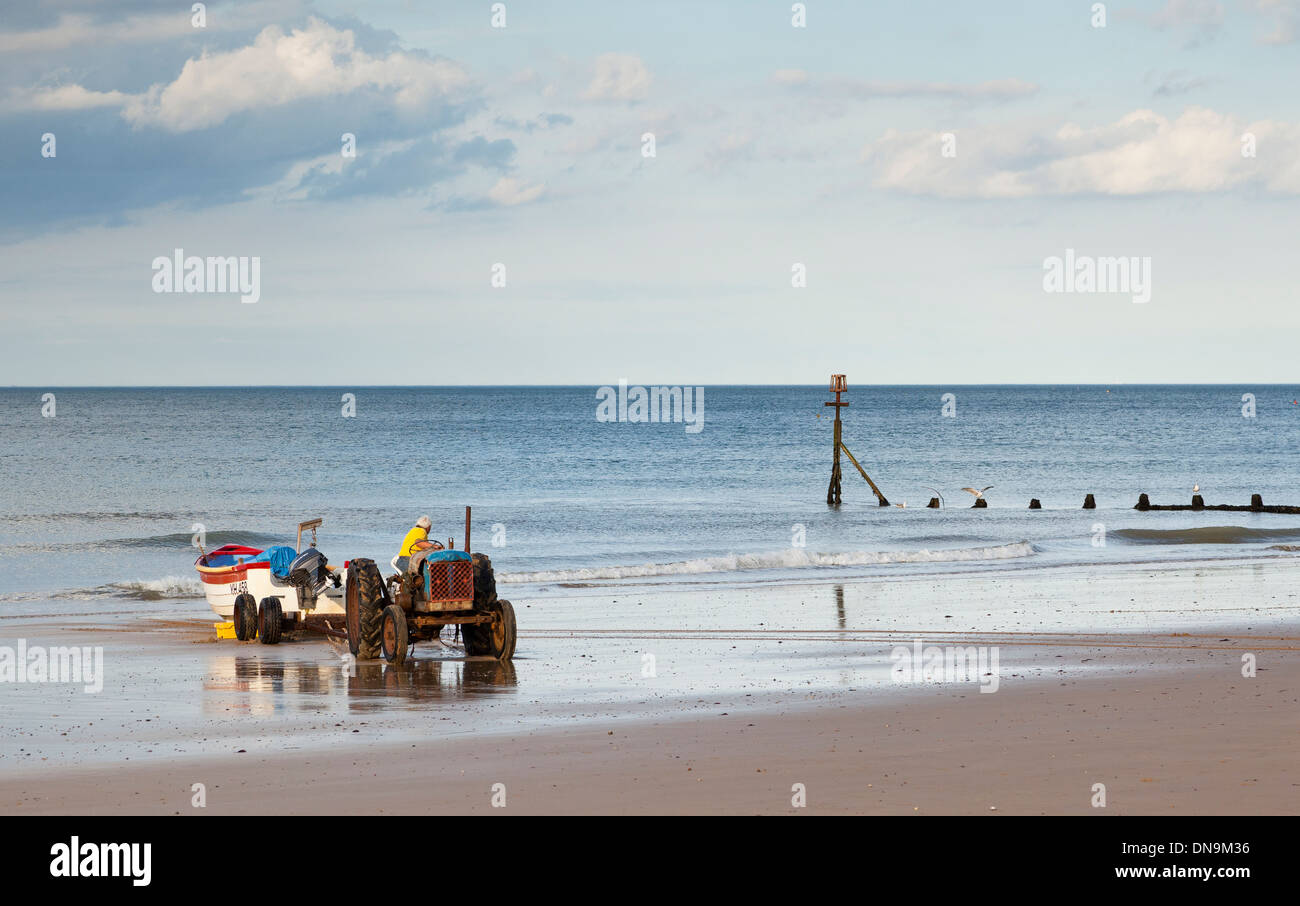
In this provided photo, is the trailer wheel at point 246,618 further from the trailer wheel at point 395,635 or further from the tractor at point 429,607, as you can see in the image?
the trailer wheel at point 395,635

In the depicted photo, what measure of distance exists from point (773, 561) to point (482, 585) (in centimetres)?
1688

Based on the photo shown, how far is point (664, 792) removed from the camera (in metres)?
9.20

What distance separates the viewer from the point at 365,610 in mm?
16641

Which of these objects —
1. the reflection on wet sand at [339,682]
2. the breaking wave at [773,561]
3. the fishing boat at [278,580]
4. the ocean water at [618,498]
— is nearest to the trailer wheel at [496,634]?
the reflection on wet sand at [339,682]

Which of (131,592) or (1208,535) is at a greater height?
(1208,535)

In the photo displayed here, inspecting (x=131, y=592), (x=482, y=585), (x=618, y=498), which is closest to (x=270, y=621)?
(x=482, y=585)

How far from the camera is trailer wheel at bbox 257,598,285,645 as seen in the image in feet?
61.7

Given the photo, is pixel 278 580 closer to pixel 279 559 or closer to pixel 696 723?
pixel 279 559

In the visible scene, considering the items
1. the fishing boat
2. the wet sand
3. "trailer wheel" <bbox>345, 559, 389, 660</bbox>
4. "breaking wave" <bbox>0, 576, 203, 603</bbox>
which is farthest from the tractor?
"breaking wave" <bbox>0, 576, 203, 603</bbox>

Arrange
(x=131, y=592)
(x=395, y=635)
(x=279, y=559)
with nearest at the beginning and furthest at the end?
(x=395, y=635) → (x=279, y=559) → (x=131, y=592)

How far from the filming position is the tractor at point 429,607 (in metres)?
16.3

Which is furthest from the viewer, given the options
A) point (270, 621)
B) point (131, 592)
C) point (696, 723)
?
point (131, 592)

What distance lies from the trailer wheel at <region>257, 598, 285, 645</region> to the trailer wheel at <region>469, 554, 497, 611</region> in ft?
12.4
